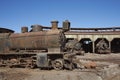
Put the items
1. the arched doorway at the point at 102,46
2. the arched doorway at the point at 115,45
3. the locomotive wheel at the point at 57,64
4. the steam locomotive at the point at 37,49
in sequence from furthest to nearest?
the arched doorway at the point at 115,45 < the arched doorway at the point at 102,46 < the steam locomotive at the point at 37,49 < the locomotive wheel at the point at 57,64

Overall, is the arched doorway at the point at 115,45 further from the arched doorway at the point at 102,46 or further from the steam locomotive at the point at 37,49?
the steam locomotive at the point at 37,49

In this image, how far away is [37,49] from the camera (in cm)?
1642

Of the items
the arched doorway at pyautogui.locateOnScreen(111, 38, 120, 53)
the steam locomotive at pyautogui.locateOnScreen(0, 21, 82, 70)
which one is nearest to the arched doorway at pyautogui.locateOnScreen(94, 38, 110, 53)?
the arched doorway at pyautogui.locateOnScreen(111, 38, 120, 53)

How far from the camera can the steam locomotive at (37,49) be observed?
48.7 feet

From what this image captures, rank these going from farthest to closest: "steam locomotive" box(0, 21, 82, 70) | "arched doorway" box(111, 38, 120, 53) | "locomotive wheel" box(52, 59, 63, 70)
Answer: "arched doorway" box(111, 38, 120, 53)
"steam locomotive" box(0, 21, 82, 70)
"locomotive wheel" box(52, 59, 63, 70)

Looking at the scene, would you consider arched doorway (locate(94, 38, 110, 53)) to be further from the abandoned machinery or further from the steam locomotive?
the steam locomotive

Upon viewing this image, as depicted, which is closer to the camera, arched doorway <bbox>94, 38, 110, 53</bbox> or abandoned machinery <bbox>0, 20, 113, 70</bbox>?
abandoned machinery <bbox>0, 20, 113, 70</bbox>

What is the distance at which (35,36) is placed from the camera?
16.4 meters

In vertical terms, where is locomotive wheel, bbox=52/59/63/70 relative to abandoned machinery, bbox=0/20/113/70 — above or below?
below

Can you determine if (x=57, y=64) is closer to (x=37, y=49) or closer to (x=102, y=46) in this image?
(x=37, y=49)

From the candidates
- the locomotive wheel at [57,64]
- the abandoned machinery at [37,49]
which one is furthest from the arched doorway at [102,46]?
the locomotive wheel at [57,64]

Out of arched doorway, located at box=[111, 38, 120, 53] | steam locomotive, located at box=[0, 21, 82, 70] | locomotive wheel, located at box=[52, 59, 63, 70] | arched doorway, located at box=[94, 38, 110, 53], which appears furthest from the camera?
arched doorway, located at box=[111, 38, 120, 53]

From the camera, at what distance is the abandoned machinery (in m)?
14.8

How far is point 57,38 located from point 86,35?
1828 cm
